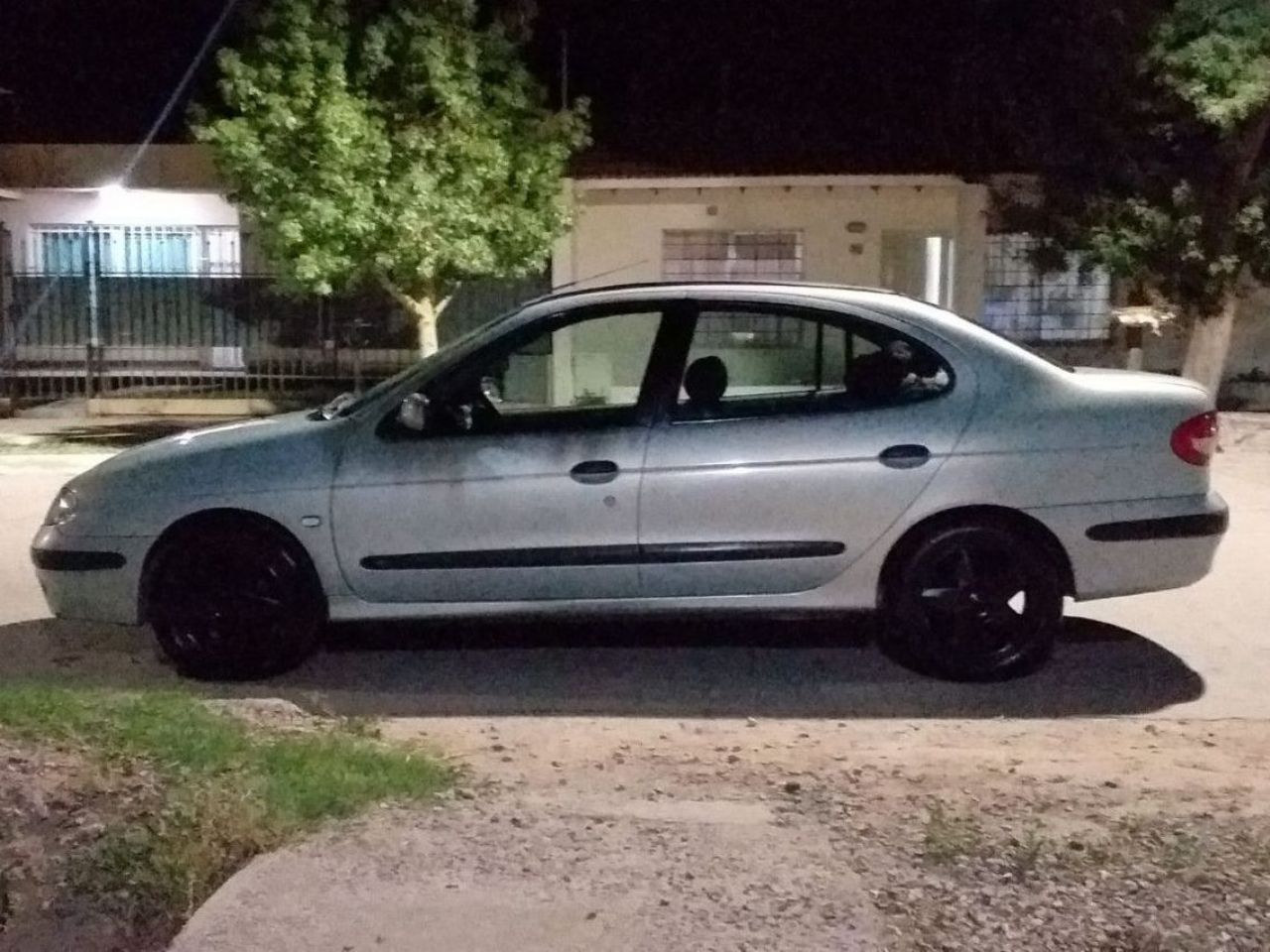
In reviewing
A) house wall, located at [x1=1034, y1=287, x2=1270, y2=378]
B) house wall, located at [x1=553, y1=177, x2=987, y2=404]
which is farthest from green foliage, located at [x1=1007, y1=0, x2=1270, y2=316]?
house wall, located at [x1=1034, y1=287, x2=1270, y2=378]

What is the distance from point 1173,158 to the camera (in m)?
15.9

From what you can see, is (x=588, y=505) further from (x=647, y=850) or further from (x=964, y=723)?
(x=647, y=850)

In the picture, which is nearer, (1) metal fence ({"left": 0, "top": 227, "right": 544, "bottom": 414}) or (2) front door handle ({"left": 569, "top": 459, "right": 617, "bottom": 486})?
(2) front door handle ({"left": 569, "top": 459, "right": 617, "bottom": 486})

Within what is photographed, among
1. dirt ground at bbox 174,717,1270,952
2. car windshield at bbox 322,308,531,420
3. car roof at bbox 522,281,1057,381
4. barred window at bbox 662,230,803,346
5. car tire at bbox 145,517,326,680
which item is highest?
barred window at bbox 662,230,803,346

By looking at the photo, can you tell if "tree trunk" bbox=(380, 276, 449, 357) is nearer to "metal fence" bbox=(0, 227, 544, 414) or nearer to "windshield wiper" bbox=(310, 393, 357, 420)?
"metal fence" bbox=(0, 227, 544, 414)

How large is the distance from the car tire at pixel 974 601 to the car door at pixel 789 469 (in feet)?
0.81

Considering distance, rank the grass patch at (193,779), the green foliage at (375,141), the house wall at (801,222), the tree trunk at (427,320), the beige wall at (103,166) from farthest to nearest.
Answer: the beige wall at (103,166) → the house wall at (801,222) → the tree trunk at (427,320) → the green foliage at (375,141) → the grass patch at (193,779)

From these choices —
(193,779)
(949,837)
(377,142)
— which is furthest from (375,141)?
(949,837)

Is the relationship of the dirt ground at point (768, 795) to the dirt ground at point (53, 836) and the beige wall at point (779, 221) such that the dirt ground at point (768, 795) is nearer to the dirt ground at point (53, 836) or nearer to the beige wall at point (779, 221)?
the dirt ground at point (53, 836)

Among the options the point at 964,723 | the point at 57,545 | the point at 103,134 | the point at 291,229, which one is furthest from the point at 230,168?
the point at 964,723

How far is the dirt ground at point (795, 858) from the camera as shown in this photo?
4215mm

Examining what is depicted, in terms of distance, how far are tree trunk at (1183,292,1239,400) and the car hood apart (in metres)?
11.4

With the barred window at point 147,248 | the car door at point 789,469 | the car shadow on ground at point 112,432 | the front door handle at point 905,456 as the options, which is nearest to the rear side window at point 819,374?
the car door at point 789,469

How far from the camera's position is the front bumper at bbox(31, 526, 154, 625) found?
7.09 meters
